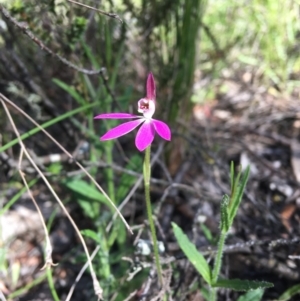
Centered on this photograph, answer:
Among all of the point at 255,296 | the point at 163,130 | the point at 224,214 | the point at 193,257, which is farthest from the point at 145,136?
the point at 255,296

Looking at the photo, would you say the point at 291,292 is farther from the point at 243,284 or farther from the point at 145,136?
the point at 145,136

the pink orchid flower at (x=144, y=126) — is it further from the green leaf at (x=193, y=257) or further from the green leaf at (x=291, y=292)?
the green leaf at (x=291, y=292)

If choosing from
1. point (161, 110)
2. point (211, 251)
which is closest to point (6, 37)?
point (161, 110)

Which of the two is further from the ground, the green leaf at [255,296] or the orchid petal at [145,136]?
the orchid petal at [145,136]

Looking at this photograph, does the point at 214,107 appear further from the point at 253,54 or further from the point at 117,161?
the point at 117,161

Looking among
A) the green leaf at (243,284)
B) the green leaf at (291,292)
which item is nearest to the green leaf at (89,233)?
the green leaf at (243,284)

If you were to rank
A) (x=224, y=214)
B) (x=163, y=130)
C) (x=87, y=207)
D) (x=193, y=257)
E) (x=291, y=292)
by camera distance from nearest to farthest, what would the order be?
(x=163, y=130)
(x=224, y=214)
(x=193, y=257)
(x=291, y=292)
(x=87, y=207)

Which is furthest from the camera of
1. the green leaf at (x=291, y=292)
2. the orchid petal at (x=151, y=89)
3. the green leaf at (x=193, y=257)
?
the green leaf at (x=291, y=292)

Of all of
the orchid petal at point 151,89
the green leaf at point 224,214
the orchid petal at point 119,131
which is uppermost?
the orchid petal at point 151,89
